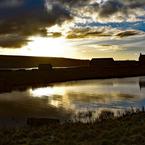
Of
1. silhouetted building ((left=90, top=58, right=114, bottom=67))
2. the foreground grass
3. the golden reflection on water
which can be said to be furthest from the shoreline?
the foreground grass

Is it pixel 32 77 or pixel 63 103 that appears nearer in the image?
pixel 63 103

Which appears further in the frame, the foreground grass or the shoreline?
the shoreline

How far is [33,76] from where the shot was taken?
351 feet

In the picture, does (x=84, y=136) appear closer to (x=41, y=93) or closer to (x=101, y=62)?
(x=41, y=93)

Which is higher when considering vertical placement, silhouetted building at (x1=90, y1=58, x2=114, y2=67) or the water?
silhouetted building at (x1=90, y1=58, x2=114, y2=67)

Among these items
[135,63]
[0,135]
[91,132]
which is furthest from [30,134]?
[135,63]

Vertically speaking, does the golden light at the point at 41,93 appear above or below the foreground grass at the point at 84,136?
above

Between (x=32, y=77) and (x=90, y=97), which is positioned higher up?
(x=32, y=77)

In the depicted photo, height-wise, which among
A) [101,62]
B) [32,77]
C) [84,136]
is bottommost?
[84,136]

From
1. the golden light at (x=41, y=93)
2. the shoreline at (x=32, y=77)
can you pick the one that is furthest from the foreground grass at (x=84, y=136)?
the shoreline at (x=32, y=77)

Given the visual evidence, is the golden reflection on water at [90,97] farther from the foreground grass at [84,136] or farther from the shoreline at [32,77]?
the foreground grass at [84,136]

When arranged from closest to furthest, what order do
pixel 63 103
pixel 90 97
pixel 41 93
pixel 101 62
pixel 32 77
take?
1. pixel 63 103
2. pixel 90 97
3. pixel 41 93
4. pixel 32 77
5. pixel 101 62

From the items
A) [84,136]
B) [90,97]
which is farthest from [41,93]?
[84,136]

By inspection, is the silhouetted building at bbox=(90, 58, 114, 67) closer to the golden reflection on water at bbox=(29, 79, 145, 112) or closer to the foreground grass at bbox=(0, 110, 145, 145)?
the golden reflection on water at bbox=(29, 79, 145, 112)
